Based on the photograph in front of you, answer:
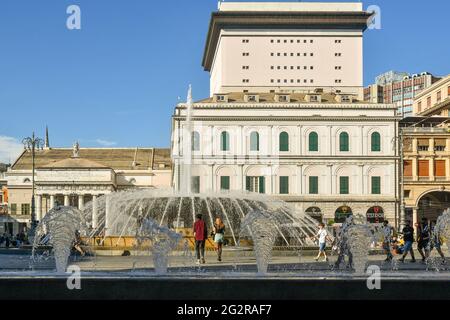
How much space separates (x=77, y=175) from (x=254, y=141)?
33768 mm

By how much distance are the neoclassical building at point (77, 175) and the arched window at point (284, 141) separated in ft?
103

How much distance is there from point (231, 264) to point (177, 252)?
5.66m

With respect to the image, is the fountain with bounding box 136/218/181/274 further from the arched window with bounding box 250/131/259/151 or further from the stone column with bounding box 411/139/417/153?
the stone column with bounding box 411/139/417/153

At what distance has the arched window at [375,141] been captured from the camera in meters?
66.6

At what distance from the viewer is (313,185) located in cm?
6669

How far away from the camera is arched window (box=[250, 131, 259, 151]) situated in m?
66.5

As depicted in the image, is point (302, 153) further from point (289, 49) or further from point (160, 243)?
point (160, 243)

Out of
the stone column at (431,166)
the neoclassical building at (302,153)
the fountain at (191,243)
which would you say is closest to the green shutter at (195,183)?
the neoclassical building at (302,153)

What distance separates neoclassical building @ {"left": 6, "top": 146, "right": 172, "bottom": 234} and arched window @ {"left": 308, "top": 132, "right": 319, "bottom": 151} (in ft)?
107

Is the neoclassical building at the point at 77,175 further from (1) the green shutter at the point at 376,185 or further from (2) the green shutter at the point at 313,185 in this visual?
(1) the green shutter at the point at 376,185
